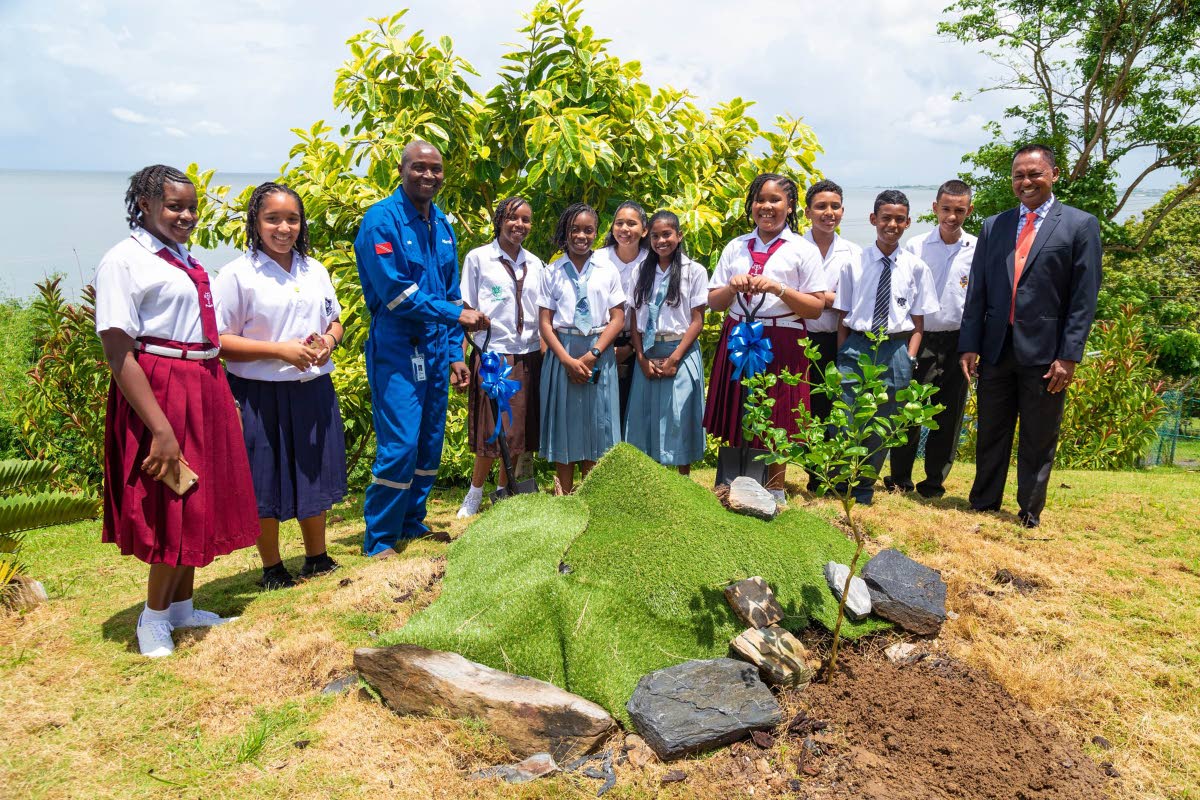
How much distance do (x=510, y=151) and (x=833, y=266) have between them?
10.2ft

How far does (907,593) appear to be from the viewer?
3.57m

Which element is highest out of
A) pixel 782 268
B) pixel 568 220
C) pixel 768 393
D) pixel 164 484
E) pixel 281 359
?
pixel 568 220

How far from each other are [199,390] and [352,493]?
4.08m

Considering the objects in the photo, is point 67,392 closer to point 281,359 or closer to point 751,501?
point 281,359

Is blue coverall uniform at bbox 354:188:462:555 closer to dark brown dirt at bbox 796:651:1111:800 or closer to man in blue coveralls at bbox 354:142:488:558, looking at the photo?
man in blue coveralls at bbox 354:142:488:558

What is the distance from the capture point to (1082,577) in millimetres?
4105

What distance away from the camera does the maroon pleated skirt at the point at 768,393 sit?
16.0ft

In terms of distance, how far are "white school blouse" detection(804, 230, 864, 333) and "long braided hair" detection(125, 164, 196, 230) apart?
3.67 meters

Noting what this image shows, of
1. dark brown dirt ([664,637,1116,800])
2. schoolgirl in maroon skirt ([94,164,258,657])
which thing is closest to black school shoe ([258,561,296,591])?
schoolgirl in maroon skirt ([94,164,258,657])

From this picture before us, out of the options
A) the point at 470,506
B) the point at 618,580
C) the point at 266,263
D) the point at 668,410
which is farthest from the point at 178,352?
the point at 668,410

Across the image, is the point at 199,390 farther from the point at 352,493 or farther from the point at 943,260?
the point at 943,260

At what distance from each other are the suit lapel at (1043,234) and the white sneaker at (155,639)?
5.06 m

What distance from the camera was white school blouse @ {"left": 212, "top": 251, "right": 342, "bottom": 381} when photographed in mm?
3791

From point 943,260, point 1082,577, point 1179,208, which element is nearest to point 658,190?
point 943,260
